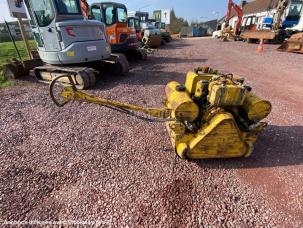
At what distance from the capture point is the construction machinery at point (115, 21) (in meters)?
9.93

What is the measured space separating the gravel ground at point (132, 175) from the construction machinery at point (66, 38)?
7.17ft

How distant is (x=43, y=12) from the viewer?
6.11 metres

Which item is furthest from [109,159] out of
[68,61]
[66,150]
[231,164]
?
[68,61]

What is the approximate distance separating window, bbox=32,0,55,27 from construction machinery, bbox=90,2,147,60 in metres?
3.91

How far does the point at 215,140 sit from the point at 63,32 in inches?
218

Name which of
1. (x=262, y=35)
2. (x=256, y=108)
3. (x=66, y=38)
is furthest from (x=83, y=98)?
(x=262, y=35)

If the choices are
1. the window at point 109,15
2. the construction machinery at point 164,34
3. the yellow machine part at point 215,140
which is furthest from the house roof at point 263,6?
the yellow machine part at point 215,140

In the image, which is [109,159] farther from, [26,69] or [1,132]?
[26,69]

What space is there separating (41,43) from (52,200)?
589cm

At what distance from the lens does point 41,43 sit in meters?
6.63

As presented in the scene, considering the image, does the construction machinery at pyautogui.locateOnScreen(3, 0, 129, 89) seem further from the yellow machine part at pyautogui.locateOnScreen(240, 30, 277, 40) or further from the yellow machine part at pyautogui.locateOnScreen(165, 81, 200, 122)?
the yellow machine part at pyautogui.locateOnScreen(240, 30, 277, 40)

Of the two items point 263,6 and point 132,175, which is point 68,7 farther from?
point 263,6

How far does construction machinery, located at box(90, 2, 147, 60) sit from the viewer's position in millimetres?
9930

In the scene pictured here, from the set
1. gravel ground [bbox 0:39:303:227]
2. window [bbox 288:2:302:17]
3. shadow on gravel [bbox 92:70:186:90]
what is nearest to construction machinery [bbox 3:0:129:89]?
shadow on gravel [bbox 92:70:186:90]
